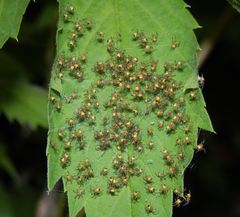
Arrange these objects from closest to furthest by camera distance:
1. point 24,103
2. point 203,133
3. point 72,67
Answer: point 72,67 → point 24,103 → point 203,133

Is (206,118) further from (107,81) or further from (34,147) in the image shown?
(34,147)

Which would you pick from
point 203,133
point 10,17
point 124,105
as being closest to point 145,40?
point 124,105

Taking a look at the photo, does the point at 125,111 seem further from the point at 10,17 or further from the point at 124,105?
the point at 10,17

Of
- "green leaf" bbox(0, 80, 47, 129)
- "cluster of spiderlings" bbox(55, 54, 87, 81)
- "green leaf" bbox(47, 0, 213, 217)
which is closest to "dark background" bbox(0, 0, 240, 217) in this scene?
"green leaf" bbox(0, 80, 47, 129)

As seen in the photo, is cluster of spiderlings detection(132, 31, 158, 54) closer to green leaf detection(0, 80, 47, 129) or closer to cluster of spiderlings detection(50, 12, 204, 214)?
cluster of spiderlings detection(50, 12, 204, 214)

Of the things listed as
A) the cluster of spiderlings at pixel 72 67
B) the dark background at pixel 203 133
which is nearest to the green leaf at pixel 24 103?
the dark background at pixel 203 133

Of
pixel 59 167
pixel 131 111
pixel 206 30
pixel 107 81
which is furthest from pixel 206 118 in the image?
pixel 206 30
